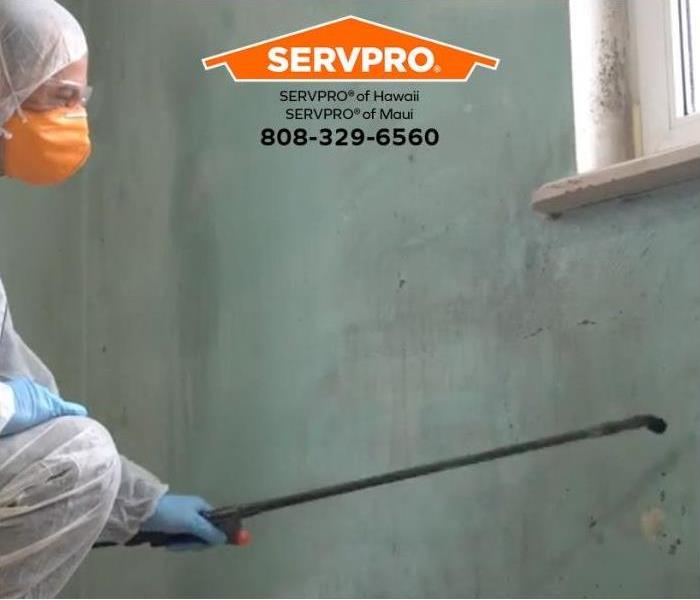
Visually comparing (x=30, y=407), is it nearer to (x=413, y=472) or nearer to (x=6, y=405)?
(x=6, y=405)

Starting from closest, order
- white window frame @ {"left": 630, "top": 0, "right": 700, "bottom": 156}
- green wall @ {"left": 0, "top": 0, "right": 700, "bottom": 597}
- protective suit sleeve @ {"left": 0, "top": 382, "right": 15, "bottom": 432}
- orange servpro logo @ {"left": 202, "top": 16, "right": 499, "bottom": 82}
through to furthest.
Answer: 1. protective suit sleeve @ {"left": 0, "top": 382, "right": 15, "bottom": 432}
2. green wall @ {"left": 0, "top": 0, "right": 700, "bottom": 597}
3. white window frame @ {"left": 630, "top": 0, "right": 700, "bottom": 156}
4. orange servpro logo @ {"left": 202, "top": 16, "right": 499, "bottom": 82}

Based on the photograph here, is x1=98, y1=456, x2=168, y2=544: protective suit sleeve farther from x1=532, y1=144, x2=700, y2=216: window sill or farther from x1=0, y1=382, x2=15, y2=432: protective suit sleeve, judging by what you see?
x1=532, y1=144, x2=700, y2=216: window sill

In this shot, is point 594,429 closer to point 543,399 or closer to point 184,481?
point 543,399

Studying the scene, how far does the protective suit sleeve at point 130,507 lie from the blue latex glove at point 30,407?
13 cm

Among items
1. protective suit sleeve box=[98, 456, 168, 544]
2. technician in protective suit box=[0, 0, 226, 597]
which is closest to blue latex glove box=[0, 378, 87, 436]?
technician in protective suit box=[0, 0, 226, 597]

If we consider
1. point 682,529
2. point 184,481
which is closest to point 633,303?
point 682,529

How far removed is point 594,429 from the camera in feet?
3.63

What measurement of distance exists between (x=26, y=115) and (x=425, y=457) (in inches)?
24.4

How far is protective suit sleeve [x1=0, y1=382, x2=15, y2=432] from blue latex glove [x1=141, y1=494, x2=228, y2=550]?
236 millimetres

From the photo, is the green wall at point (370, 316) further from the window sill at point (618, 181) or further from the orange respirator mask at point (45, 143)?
the orange respirator mask at point (45, 143)

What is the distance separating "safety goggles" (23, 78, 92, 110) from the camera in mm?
1156

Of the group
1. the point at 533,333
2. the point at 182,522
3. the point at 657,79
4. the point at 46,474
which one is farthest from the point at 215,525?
the point at 657,79

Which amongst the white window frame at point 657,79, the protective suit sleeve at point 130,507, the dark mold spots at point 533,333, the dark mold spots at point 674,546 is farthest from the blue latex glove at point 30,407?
the white window frame at point 657,79

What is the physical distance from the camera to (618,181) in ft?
3.67
